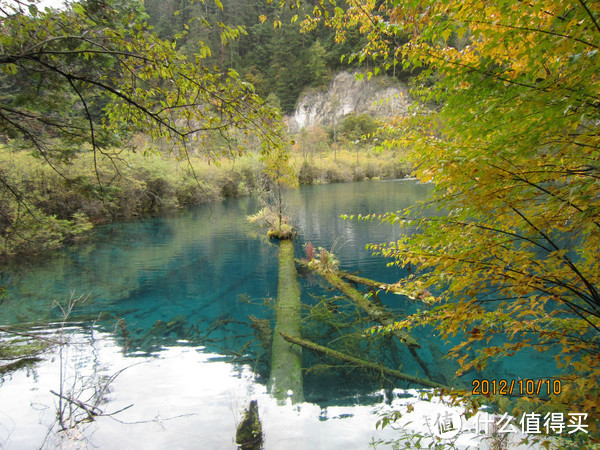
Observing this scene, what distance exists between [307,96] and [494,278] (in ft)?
239

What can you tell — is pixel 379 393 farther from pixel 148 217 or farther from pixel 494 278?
pixel 148 217

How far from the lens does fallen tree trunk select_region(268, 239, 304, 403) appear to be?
3.84 metres

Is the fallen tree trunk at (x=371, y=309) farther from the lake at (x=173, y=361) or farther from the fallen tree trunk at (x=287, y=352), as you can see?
the fallen tree trunk at (x=287, y=352)

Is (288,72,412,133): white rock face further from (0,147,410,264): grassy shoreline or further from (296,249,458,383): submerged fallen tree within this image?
(296,249,458,383): submerged fallen tree

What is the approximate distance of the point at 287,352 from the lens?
454 centimetres

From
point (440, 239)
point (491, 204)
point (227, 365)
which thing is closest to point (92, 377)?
point (227, 365)

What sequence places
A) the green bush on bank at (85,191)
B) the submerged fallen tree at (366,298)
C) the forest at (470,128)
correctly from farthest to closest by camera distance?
1. the submerged fallen tree at (366,298)
2. the green bush on bank at (85,191)
3. the forest at (470,128)

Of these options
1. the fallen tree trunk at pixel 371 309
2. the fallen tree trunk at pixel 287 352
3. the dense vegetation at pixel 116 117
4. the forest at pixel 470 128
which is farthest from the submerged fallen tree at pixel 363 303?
the dense vegetation at pixel 116 117

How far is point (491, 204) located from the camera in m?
1.96

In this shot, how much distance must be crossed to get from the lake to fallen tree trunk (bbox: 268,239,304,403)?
0.61ft

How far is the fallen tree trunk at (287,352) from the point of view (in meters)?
3.84

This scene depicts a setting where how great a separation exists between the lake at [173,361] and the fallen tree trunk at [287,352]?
18 cm

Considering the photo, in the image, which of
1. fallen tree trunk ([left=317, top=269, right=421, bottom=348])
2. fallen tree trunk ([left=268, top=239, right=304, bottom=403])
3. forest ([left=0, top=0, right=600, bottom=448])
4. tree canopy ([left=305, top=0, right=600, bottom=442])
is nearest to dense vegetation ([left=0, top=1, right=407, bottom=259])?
forest ([left=0, top=0, right=600, bottom=448])
